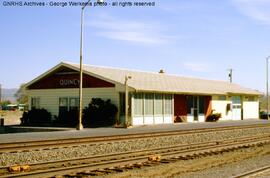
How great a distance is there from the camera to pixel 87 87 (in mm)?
36812

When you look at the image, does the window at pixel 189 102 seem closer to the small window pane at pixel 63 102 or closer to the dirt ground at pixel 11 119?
the small window pane at pixel 63 102

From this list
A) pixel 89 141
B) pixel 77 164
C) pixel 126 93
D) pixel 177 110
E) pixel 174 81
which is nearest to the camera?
pixel 77 164

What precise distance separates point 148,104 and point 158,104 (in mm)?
1315

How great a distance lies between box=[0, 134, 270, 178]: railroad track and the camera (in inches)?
456

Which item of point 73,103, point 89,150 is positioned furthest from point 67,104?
point 89,150

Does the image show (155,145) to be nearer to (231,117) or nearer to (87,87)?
(87,87)

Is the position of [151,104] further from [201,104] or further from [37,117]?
[37,117]

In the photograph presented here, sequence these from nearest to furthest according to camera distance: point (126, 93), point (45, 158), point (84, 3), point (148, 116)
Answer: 1. point (45, 158)
2. point (84, 3)
3. point (126, 93)
4. point (148, 116)

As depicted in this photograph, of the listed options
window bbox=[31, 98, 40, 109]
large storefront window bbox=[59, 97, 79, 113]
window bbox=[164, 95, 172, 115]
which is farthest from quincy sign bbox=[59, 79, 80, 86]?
window bbox=[164, 95, 172, 115]

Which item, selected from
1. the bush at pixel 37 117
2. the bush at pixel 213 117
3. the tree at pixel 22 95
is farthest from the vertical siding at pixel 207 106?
the tree at pixel 22 95

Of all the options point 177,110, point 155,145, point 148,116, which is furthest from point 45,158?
point 177,110

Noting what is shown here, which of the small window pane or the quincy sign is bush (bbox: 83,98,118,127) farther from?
the small window pane

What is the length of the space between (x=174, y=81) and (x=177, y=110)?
15.9ft

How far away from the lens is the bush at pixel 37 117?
38241 millimetres
